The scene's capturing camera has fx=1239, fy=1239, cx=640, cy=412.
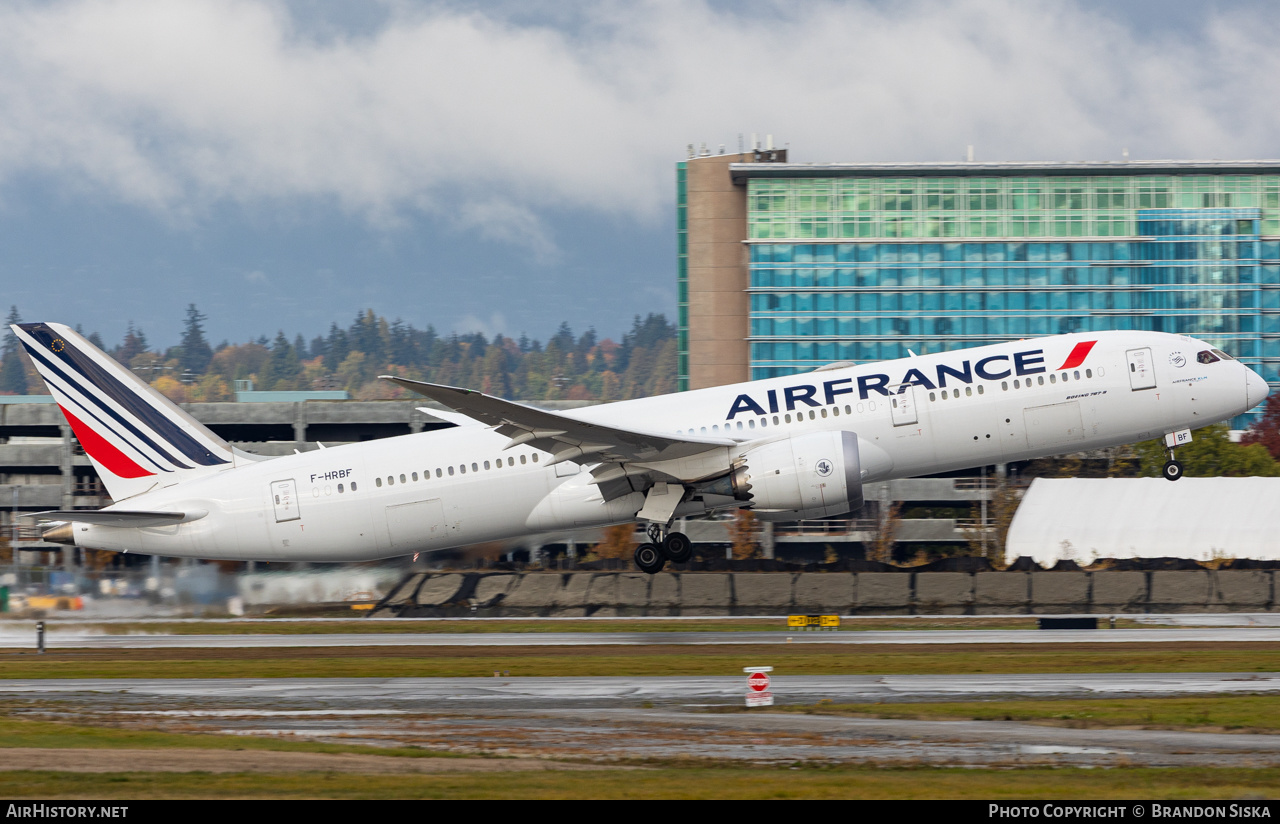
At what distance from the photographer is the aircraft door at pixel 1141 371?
32469 millimetres

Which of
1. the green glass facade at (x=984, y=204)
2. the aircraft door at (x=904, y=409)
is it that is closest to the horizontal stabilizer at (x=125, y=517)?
the aircraft door at (x=904, y=409)

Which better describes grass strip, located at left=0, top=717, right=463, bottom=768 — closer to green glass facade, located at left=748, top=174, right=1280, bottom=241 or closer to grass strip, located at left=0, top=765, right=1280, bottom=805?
grass strip, located at left=0, top=765, right=1280, bottom=805

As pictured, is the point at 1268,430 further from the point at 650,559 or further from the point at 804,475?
the point at 650,559

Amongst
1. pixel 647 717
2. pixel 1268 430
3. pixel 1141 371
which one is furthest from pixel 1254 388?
pixel 1268 430

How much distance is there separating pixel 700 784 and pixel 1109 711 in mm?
10466

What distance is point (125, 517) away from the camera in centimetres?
3331

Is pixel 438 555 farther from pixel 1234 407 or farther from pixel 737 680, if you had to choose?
pixel 1234 407

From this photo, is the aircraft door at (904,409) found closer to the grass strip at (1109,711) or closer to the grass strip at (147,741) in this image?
the grass strip at (1109,711)

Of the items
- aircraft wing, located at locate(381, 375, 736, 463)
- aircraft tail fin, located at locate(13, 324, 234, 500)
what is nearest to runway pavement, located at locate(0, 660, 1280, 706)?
aircraft wing, located at locate(381, 375, 736, 463)

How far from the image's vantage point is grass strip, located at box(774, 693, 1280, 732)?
22812 millimetres

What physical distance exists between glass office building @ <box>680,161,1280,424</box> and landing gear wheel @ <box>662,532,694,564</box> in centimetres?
8024

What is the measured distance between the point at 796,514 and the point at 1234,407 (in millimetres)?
12163

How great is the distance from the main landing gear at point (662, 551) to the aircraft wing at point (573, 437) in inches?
99.4

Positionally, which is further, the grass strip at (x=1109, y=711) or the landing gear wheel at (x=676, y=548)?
the landing gear wheel at (x=676, y=548)
